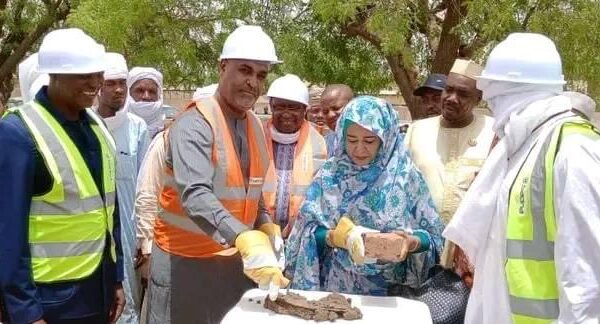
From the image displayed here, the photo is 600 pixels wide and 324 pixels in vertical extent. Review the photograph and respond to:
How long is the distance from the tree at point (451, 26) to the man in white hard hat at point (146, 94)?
4.90 feet

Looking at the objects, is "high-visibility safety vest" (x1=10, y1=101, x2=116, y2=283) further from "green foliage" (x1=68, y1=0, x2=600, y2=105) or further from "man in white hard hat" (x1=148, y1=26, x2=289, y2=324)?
"green foliage" (x1=68, y1=0, x2=600, y2=105)

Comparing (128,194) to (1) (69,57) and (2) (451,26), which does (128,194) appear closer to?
(1) (69,57)

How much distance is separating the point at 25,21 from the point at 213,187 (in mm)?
7830

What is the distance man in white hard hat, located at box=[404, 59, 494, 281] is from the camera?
3.53m

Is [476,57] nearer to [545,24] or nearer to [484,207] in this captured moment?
[545,24]

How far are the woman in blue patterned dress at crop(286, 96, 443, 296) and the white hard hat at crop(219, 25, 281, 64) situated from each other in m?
0.39

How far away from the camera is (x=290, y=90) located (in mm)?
4051

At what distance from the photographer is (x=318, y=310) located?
2354 mm

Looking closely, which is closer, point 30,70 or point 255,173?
point 255,173

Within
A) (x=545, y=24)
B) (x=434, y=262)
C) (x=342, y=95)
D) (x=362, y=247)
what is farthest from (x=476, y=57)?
(x=362, y=247)

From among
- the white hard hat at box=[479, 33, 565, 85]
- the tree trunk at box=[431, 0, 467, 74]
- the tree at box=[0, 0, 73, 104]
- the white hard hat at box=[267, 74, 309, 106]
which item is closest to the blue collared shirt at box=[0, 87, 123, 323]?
the white hard hat at box=[479, 33, 565, 85]

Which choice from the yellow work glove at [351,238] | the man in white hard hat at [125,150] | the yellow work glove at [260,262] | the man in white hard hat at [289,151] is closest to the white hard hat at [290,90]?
the man in white hard hat at [289,151]

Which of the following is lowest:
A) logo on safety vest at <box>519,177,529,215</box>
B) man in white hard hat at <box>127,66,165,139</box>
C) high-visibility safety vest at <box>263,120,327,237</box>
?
high-visibility safety vest at <box>263,120,327,237</box>

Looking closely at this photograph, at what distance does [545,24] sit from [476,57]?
79cm
